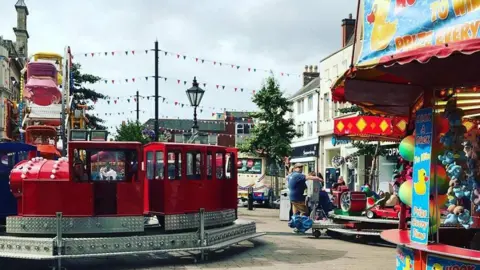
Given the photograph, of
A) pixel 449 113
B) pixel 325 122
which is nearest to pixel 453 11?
pixel 449 113

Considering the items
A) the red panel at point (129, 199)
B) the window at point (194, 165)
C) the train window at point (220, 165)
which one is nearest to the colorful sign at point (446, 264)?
the red panel at point (129, 199)

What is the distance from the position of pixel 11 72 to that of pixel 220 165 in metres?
40.5

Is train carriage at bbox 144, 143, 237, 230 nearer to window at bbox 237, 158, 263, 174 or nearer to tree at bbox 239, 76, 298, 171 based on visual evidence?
window at bbox 237, 158, 263, 174

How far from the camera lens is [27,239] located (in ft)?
30.0

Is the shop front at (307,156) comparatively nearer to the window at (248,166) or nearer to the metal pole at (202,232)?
the window at (248,166)

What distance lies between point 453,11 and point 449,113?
1.65 metres

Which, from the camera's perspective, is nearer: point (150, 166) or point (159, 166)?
point (159, 166)

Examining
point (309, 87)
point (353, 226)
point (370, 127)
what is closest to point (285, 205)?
point (353, 226)

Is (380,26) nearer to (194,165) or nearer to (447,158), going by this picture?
(447,158)

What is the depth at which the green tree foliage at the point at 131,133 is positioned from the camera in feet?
109

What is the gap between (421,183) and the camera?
630cm

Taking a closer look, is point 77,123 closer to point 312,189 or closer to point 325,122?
point 312,189

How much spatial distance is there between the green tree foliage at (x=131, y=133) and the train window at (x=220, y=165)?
68.5 ft

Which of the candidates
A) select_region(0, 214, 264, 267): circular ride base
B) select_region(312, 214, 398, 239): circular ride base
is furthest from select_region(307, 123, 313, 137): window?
select_region(0, 214, 264, 267): circular ride base
